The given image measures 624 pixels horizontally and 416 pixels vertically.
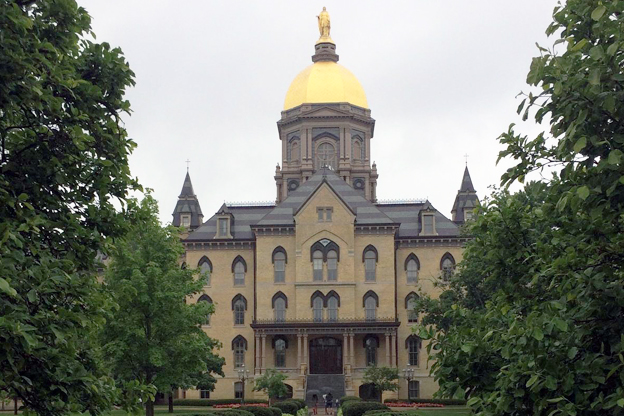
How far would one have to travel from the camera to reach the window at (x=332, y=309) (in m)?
67.9

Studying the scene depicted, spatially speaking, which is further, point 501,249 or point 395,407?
point 395,407

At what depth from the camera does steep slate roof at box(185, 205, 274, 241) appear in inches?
2815

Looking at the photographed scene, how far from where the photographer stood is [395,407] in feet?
187

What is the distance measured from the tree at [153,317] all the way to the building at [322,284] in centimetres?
2699

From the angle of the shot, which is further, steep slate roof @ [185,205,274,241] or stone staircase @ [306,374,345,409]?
steep slate roof @ [185,205,274,241]

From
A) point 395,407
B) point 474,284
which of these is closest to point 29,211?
point 474,284

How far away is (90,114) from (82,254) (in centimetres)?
216

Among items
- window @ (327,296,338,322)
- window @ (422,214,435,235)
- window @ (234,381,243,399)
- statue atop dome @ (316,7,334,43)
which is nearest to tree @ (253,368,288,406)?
window @ (234,381,243,399)

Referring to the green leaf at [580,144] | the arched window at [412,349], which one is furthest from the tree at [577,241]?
the arched window at [412,349]

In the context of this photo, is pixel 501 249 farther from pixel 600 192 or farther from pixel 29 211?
pixel 29 211

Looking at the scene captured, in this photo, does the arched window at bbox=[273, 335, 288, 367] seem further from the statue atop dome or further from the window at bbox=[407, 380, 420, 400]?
the statue atop dome

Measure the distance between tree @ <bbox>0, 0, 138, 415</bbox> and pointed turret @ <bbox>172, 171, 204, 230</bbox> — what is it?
64.3 meters

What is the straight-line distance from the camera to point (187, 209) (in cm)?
8006

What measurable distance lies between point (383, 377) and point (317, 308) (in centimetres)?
828
